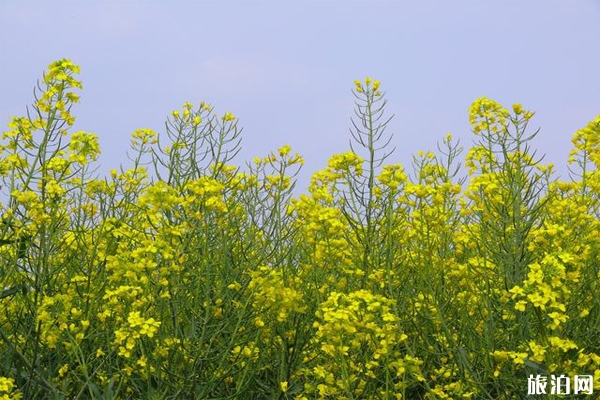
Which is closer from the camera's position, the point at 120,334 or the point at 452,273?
the point at 120,334

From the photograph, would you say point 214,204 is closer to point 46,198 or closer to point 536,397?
point 46,198

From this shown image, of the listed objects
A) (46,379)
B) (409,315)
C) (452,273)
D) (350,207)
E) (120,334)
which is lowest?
(46,379)

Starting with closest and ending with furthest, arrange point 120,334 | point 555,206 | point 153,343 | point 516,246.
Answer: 1. point 120,334
2. point 516,246
3. point 153,343
4. point 555,206

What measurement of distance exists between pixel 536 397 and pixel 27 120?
9.09 feet

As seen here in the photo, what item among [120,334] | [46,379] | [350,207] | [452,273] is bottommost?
[46,379]

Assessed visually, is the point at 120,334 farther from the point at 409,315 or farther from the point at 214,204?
the point at 409,315

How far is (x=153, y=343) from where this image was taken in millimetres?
3795

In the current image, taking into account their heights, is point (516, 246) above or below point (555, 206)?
below

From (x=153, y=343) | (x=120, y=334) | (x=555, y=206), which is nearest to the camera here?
(x=120, y=334)

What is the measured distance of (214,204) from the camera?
132 inches

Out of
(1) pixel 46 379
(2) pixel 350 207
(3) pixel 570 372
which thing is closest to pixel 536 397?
(3) pixel 570 372

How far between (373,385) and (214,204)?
1271mm

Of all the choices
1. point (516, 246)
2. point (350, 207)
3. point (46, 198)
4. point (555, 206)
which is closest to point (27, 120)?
point (46, 198)

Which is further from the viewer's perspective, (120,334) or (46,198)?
(46,198)
